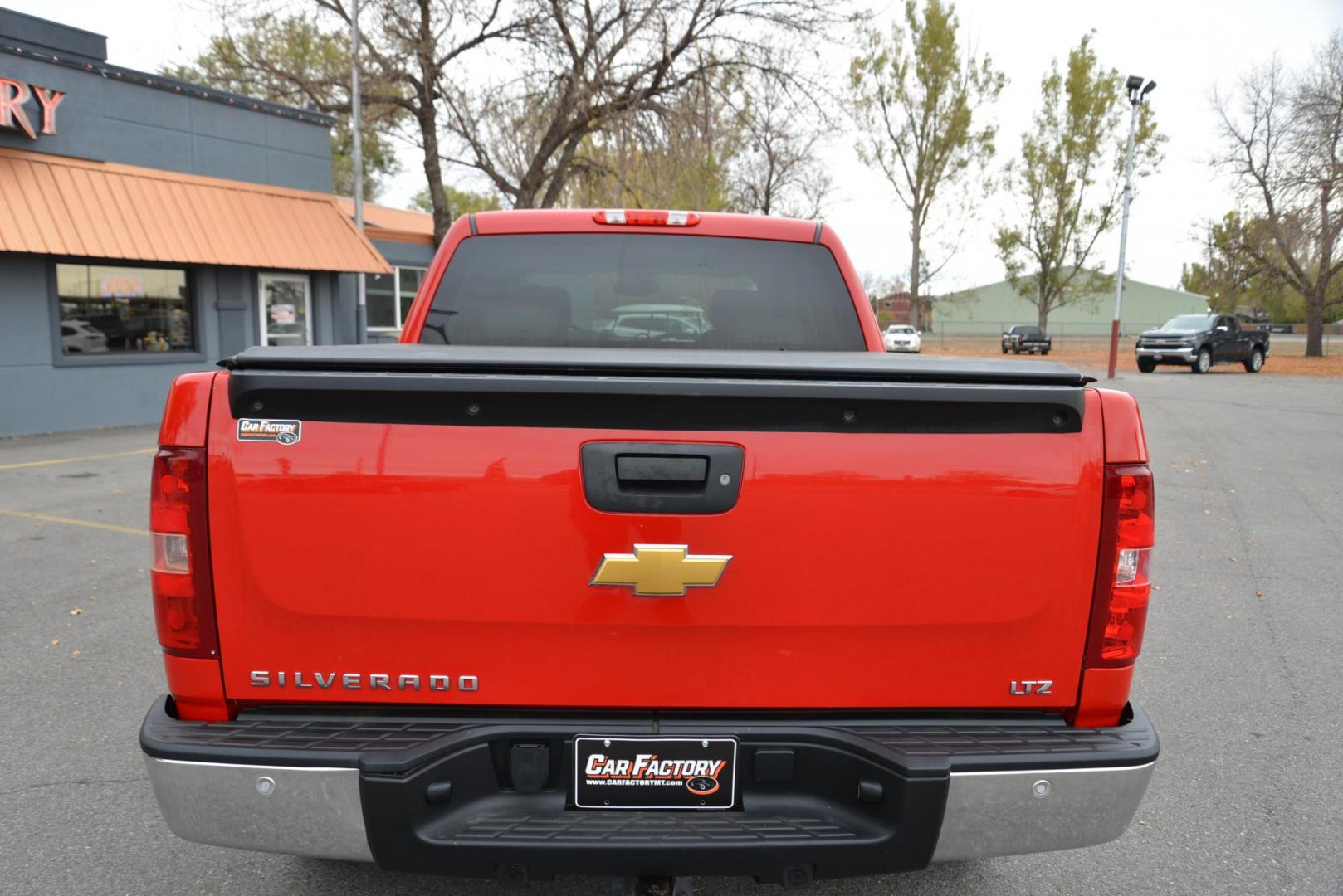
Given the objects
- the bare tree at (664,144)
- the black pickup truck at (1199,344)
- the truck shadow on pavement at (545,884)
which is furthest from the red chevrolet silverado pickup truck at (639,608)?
the black pickup truck at (1199,344)

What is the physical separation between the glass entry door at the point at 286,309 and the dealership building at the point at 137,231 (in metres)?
0.03

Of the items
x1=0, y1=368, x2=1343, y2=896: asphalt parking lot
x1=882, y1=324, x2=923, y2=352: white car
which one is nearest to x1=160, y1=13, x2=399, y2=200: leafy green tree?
x1=0, y1=368, x2=1343, y2=896: asphalt parking lot

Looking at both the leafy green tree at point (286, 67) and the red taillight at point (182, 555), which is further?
the leafy green tree at point (286, 67)

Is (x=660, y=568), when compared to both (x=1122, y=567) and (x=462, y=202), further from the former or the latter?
(x=462, y=202)

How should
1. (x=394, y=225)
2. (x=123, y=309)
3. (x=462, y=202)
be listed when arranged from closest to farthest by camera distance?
(x=123, y=309), (x=394, y=225), (x=462, y=202)

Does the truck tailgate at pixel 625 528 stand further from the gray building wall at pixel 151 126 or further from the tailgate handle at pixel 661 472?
the gray building wall at pixel 151 126

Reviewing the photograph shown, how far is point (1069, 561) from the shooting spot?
2119 millimetres

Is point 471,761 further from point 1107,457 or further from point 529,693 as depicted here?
point 1107,457

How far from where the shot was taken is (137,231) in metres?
14.3

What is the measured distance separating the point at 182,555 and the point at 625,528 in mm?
994

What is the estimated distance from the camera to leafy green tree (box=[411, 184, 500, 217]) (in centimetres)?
5352

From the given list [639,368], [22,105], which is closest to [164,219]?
[22,105]

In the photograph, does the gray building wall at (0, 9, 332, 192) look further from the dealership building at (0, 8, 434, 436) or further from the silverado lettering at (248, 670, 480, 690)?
the silverado lettering at (248, 670, 480, 690)

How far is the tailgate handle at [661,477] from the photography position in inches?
80.0
